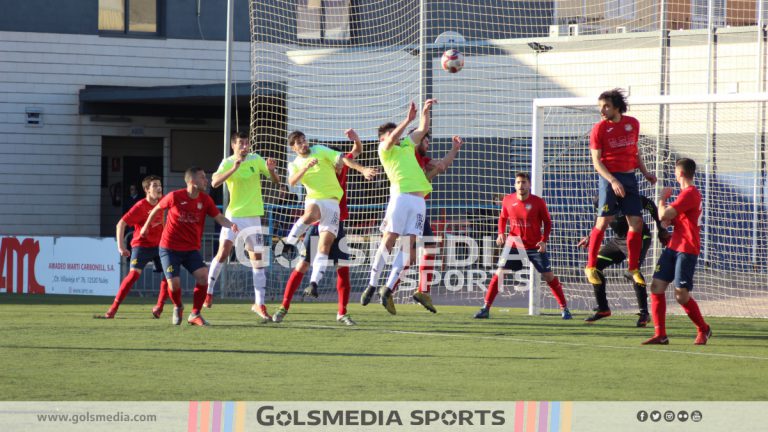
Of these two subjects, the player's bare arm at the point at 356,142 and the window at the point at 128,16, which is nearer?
the player's bare arm at the point at 356,142

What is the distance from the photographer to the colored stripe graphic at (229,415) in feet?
20.1

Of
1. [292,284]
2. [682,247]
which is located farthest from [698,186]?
[292,284]

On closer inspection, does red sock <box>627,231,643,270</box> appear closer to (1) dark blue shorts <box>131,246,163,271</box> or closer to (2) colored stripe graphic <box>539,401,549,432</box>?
(2) colored stripe graphic <box>539,401,549,432</box>

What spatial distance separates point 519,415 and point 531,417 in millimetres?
86

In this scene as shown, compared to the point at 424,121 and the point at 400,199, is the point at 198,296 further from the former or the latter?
the point at 424,121

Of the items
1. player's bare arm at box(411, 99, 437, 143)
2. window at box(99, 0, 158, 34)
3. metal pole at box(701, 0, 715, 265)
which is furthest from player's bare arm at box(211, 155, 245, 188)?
window at box(99, 0, 158, 34)

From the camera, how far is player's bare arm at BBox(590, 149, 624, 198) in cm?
1147

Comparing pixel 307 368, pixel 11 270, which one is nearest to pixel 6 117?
pixel 11 270

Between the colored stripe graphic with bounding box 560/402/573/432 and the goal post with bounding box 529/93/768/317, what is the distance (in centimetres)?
737

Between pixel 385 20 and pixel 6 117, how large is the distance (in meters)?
12.1

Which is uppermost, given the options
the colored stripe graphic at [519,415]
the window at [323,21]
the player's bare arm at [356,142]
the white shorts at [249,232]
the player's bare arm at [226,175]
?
the window at [323,21]

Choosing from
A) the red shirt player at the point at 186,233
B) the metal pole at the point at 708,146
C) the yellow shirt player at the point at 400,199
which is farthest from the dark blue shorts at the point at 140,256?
the metal pole at the point at 708,146

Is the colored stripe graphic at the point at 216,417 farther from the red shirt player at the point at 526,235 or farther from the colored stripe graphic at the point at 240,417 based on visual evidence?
the red shirt player at the point at 526,235

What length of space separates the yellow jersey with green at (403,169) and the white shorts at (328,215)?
0.72 metres
